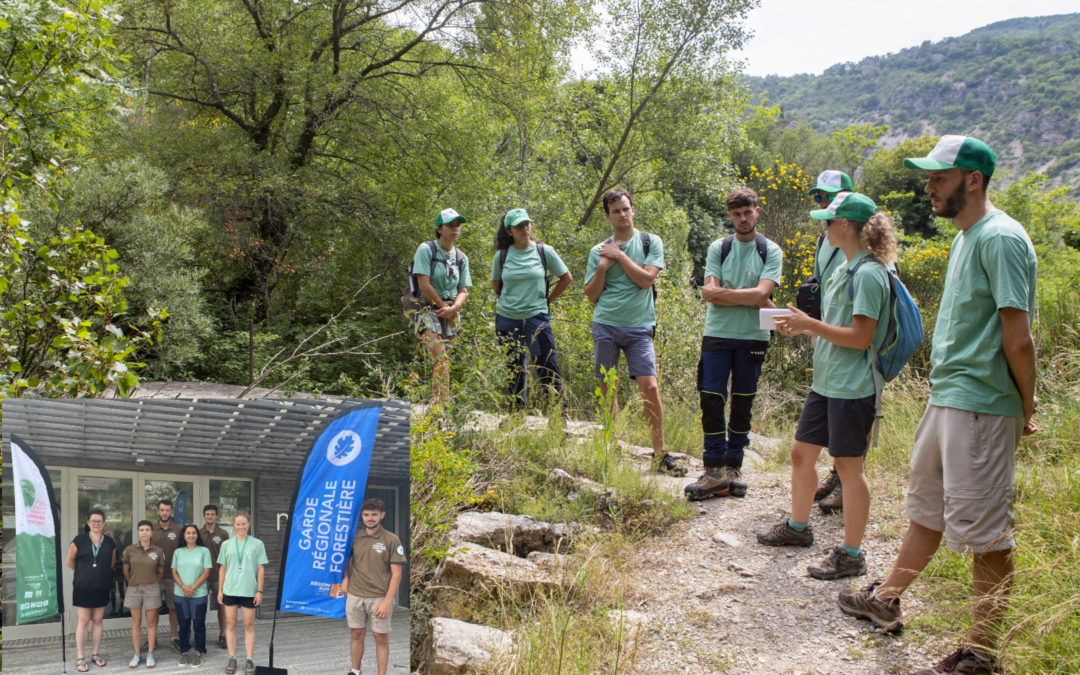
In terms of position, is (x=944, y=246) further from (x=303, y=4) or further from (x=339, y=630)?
(x=339, y=630)

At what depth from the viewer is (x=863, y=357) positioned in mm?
3047

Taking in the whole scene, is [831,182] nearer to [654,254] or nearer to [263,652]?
[654,254]

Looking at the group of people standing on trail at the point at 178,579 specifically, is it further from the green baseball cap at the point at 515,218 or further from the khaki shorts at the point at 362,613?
the green baseball cap at the point at 515,218

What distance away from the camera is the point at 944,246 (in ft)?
40.5

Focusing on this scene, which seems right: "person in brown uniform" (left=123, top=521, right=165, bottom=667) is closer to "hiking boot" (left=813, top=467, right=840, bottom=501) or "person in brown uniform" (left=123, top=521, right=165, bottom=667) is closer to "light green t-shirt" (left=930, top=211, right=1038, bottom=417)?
"light green t-shirt" (left=930, top=211, right=1038, bottom=417)

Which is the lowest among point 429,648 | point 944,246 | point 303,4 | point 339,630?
point 429,648

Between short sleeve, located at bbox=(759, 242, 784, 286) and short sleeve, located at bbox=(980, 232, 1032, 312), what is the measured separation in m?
1.85

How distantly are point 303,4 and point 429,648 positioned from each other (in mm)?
10269

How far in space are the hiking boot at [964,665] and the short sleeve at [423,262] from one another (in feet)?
13.7

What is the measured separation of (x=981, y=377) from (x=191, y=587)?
243 cm

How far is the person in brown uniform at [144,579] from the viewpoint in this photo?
4.65 ft

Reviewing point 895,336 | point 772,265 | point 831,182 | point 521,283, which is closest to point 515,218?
point 521,283

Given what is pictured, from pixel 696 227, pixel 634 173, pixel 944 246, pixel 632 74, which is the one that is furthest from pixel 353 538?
pixel 696 227

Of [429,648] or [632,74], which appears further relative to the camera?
[632,74]
